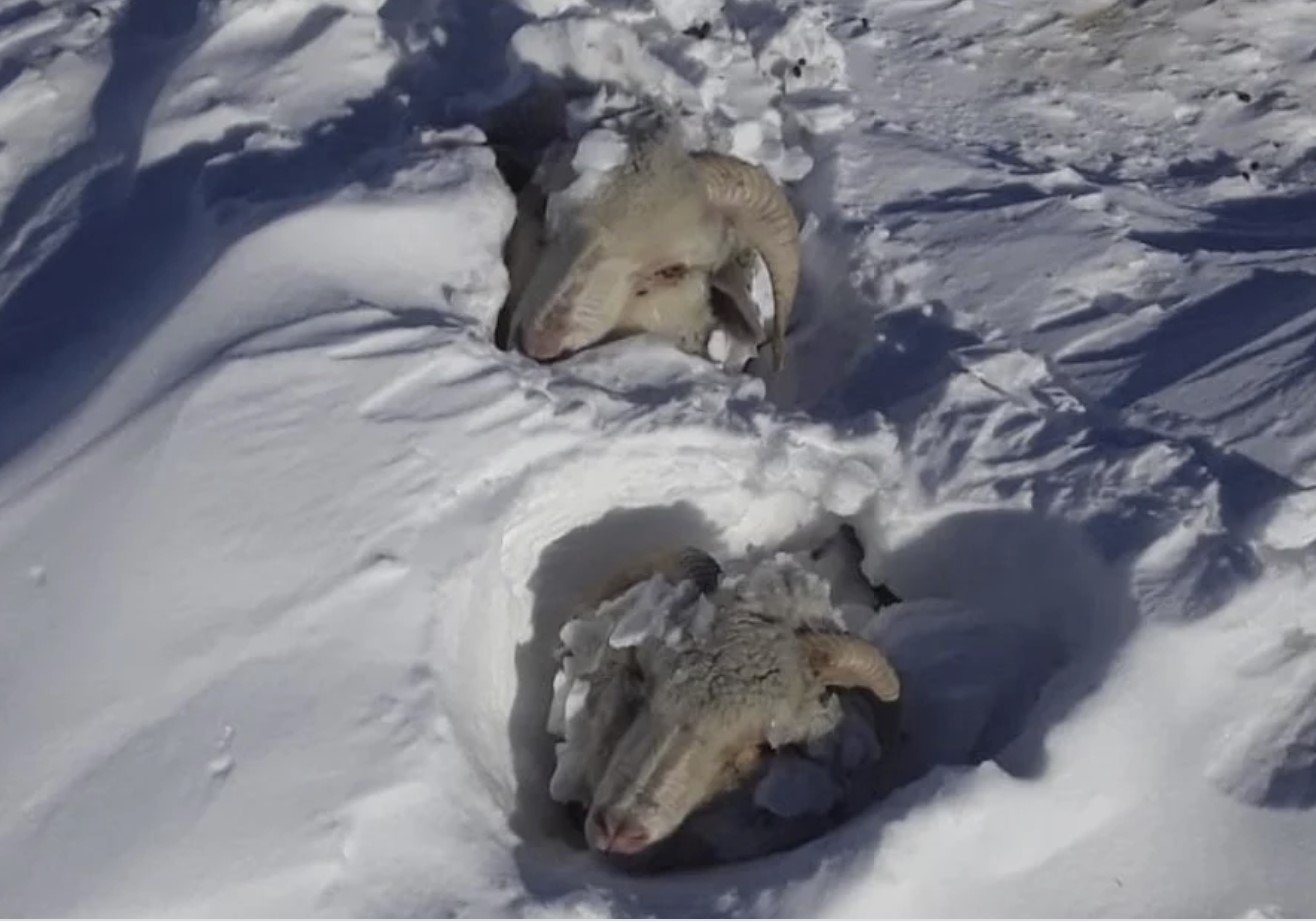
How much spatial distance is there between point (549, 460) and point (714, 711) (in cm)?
80

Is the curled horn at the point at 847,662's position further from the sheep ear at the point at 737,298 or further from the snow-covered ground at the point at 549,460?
the sheep ear at the point at 737,298

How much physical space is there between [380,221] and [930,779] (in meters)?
2.00

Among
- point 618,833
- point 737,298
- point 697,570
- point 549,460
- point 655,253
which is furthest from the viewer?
point 737,298

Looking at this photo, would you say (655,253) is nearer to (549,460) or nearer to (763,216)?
(763,216)

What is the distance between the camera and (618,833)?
12.8ft

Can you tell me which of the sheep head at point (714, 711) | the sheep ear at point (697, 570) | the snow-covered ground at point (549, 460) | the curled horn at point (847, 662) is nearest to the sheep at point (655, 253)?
the snow-covered ground at point (549, 460)

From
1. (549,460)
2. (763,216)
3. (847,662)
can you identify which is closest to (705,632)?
(847,662)

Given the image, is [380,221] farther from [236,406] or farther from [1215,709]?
[1215,709]

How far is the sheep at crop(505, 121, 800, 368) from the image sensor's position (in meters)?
4.86

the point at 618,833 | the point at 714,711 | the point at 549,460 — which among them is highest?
the point at 549,460

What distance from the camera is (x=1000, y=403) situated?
482cm

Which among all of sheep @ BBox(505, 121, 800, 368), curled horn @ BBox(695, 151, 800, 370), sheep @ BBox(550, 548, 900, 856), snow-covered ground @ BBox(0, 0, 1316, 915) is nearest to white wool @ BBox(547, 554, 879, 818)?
sheep @ BBox(550, 548, 900, 856)

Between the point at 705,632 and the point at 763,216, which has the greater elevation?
the point at 763,216

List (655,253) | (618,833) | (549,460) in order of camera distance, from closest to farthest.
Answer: (618,833), (549,460), (655,253)
